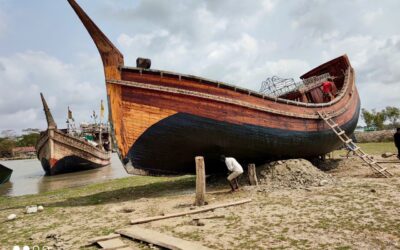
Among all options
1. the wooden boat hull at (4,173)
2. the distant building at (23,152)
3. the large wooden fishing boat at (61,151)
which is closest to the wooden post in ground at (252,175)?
the large wooden fishing boat at (61,151)

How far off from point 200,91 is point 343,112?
26.3 ft

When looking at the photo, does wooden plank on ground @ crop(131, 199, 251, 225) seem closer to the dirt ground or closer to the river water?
the dirt ground

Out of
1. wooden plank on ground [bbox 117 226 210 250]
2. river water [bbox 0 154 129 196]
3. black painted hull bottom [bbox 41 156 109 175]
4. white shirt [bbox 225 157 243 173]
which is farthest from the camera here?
black painted hull bottom [bbox 41 156 109 175]

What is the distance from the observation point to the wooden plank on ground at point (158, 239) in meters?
4.94

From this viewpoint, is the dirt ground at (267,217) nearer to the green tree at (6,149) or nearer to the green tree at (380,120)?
the green tree at (380,120)

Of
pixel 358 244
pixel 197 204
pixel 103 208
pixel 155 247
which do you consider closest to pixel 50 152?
pixel 103 208

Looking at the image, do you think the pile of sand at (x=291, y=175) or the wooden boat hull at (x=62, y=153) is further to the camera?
the wooden boat hull at (x=62, y=153)

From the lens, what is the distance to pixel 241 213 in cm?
710

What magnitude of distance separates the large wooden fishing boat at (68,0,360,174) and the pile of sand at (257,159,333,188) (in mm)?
576

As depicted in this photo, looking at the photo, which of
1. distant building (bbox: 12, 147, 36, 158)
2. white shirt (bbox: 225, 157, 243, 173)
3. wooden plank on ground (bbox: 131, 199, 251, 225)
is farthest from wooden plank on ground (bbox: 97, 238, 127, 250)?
distant building (bbox: 12, 147, 36, 158)

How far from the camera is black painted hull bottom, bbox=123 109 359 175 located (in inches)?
373

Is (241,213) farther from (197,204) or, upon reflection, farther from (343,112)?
(343,112)

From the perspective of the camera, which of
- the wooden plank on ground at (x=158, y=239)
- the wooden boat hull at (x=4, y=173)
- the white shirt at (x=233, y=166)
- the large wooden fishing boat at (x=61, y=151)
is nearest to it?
the wooden plank on ground at (x=158, y=239)

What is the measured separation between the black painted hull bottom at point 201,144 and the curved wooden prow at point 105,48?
223cm
